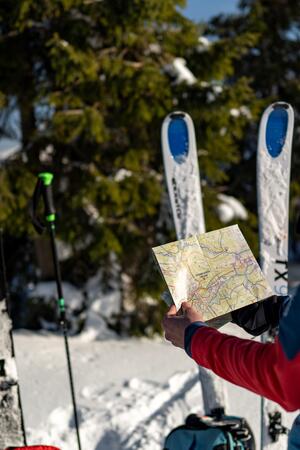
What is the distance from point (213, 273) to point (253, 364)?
536mm

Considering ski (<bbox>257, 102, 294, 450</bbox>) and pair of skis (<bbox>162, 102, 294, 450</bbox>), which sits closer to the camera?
pair of skis (<bbox>162, 102, 294, 450</bbox>)

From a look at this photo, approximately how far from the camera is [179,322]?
159 centimetres

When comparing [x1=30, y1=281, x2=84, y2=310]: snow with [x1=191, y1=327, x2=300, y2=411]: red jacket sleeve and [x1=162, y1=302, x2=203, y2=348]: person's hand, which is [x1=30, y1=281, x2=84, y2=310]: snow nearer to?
[x1=162, y1=302, x2=203, y2=348]: person's hand

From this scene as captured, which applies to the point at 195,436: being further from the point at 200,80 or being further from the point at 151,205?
the point at 200,80

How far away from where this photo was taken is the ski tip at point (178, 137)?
141 inches

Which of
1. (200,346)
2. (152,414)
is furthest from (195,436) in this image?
(152,414)

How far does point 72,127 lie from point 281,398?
18.1ft

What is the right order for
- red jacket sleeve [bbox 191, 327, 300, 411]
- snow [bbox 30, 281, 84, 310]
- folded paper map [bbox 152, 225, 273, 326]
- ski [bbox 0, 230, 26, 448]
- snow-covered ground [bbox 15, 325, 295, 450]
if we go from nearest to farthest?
1. red jacket sleeve [bbox 191, 327, 300, 411]
2. folded paper map [bbox 152, 225, 273, 326]
3. ski [bbox 0, 230, 26, 448]
4. snow-covered ground [bbox 15, 325, 295, 450]
5. snow [bbox 30, 281, 84, 310]

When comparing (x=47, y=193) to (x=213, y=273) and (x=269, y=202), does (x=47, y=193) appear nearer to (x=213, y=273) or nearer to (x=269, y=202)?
(x=269, y=202)

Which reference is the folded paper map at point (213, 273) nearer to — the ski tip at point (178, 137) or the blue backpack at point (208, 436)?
the blue backpack at point (208, 436)

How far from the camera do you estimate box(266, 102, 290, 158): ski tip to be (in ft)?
11.1

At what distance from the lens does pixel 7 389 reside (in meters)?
2.80

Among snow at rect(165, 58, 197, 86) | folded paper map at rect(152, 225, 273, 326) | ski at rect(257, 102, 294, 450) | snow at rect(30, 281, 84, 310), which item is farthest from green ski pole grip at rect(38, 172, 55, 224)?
snow at rect(30, 281, 84, 310)

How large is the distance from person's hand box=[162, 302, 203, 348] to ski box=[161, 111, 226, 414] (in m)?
1.96
